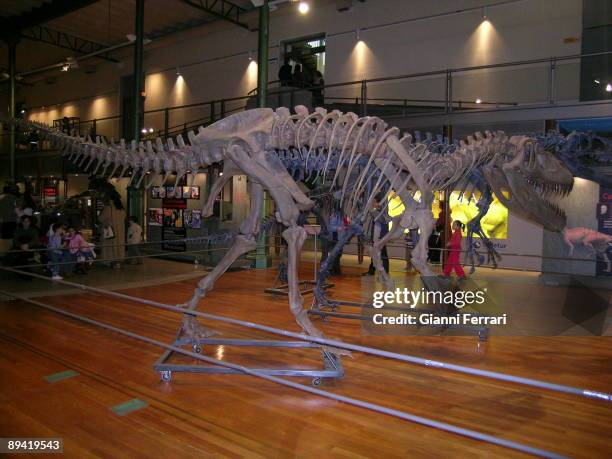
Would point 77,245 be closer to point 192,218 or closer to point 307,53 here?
point 192,218

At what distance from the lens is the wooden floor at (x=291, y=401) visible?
2742 mm

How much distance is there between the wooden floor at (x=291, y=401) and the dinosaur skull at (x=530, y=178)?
1.35 metres

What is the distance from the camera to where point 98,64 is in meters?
17.0

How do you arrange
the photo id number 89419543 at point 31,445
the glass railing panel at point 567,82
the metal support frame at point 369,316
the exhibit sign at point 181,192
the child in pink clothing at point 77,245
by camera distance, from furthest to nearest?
the exhibit sign at point 181,192, the child in pink clothing at point 77,245, the glass railing panel at point 567,82, the metal support frame at point 369,316, the photo id number 89419543 at point 31,445

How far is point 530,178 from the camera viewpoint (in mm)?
5043

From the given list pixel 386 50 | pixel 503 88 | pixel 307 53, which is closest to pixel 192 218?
pixel 307 53

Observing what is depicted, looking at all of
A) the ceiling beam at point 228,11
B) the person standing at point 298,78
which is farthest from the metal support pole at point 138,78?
the person standing at point 298,78

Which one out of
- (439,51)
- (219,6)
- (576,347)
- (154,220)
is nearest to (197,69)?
(219,6)

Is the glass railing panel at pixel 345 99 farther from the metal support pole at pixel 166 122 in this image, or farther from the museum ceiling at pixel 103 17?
the museum ceiling at pixel 103 17

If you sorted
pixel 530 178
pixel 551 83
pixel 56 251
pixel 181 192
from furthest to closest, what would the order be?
1. pixel 181 192
2. pixel 551 83
3. pixel 56 251
4. pixel 530 178

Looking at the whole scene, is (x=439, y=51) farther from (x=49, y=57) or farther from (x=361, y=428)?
(x=49, y=57)

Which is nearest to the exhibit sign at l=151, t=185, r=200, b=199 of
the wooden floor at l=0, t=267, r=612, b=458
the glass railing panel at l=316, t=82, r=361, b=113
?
the glass railing panel at l=316, t=82, r=361, b=113
